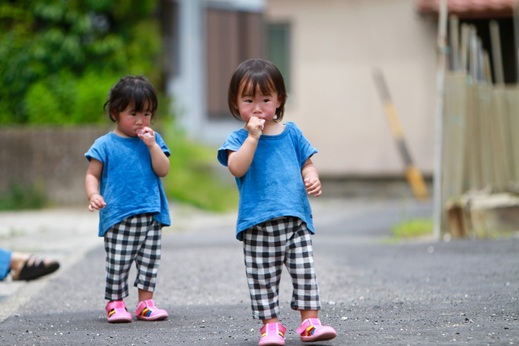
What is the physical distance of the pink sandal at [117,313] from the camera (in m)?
5.73

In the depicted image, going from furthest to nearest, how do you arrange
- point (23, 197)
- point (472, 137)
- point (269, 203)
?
point (23, 197) < point (472, 137) < point (269, 203)

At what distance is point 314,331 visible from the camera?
4766 mm

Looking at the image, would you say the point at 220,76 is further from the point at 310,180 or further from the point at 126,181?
the point at 310,180

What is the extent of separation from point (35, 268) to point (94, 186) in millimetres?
2082

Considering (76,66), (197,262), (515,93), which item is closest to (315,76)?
(76,66)

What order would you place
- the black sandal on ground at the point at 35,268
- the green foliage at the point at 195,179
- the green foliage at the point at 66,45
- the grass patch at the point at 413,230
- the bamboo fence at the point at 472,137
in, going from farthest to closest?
the green foliage at the point at 66,45, the green foliage at the point at 195,179, the grass patch at the point at 413,230, the bamboo fence at the point at 472,137, the black sandal on ground at the point at 35,268

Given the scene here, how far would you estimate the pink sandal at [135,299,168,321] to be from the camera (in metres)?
5.78

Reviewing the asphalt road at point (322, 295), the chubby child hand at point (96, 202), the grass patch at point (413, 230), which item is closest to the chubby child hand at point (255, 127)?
the asphalt road at point (322, 295)

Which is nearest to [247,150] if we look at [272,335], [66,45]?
[272,335]

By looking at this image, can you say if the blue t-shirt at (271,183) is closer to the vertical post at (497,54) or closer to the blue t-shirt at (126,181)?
the blue t-shirt at (126,181)

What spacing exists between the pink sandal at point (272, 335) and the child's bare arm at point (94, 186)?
51.2 inches

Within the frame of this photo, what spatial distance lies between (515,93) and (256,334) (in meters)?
7.96

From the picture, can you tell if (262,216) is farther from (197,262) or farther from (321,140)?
(321,140)

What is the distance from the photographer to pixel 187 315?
594 cm
